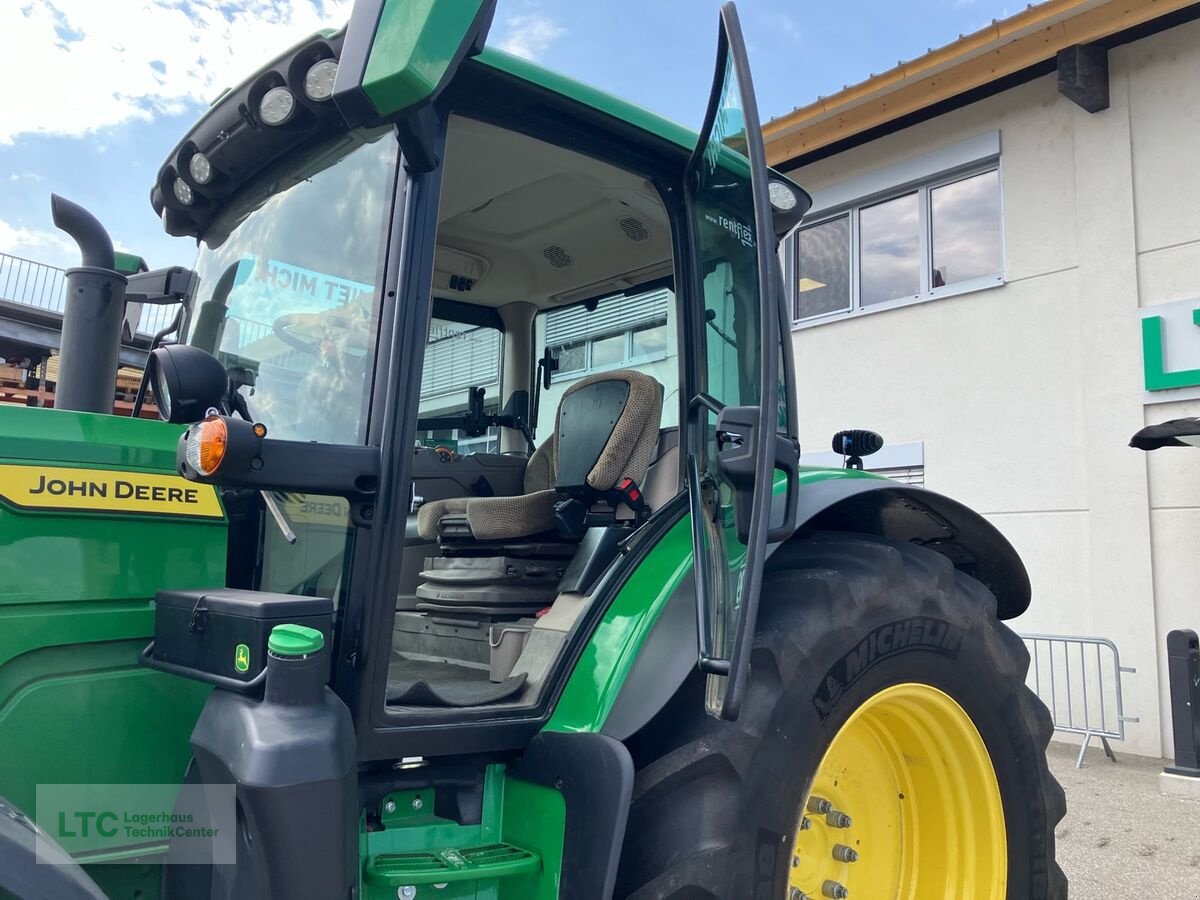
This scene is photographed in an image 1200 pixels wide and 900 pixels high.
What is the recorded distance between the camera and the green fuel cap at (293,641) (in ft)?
5.79

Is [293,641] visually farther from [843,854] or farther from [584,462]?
[843,854]

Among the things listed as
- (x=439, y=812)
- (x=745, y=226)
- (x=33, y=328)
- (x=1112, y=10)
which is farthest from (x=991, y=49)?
(x=439, y=812)

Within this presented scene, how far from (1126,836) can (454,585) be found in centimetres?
386

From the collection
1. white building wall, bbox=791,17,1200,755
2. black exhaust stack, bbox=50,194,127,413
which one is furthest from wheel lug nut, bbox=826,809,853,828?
white building wall, bbox=791,17,1200,755

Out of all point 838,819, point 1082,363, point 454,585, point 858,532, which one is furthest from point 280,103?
point 1082,363

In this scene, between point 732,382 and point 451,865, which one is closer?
point 451,865

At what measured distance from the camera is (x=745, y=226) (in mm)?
2549

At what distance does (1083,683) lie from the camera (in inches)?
281

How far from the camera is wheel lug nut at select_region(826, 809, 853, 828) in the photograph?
100 inches

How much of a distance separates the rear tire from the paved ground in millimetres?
1657

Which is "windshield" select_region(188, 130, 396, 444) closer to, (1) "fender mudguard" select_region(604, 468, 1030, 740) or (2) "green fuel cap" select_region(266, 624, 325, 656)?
(2) "green fuel cap" select_region(266, 624, 325, 656)

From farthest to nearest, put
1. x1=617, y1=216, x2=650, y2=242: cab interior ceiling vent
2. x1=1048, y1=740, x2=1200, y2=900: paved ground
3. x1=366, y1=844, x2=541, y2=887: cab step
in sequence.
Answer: x1=1048, y1=740, x2=1200, y2=900: paved ground
x1=617, y1=216, x2=650, y2=242: cab interior ceiling vent
x1=366, y1=844, x2=541, y2=887: cab step

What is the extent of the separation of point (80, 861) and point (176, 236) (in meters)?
1.58

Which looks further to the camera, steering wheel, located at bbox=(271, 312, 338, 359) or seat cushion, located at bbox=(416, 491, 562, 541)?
seat cushion, located at bbox=(416, 491, 562, 541)
